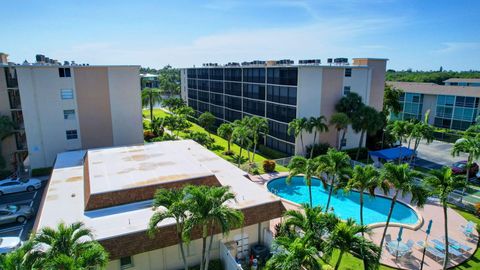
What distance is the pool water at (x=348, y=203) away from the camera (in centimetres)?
2940

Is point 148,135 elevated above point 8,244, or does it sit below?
above

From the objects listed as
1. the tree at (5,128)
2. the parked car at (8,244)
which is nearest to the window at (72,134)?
the tree at (5,128)

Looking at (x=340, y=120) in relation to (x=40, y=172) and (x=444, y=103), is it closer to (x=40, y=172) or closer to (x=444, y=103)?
(x=444, y=103)

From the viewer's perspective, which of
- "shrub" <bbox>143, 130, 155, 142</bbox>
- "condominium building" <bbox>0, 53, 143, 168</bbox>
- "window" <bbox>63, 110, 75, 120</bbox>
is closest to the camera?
"condominium building" <bbox>0, 53, 143, 168</bbox>

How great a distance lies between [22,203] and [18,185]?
3700 millimetres

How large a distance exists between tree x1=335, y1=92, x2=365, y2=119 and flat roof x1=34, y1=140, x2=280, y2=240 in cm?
2220

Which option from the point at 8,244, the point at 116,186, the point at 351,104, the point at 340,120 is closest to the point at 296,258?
the point at 116,186

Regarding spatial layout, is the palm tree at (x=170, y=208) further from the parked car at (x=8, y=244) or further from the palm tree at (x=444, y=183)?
the palm tree at (x=444, y=183)

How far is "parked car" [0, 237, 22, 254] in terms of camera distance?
21.3 m

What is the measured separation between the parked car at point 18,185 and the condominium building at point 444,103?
64.3 m

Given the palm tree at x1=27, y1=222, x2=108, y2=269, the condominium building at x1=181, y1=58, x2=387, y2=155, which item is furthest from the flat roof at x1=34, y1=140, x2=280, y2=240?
the condominium building at x1=181, y1=58, x2=387, y2=155

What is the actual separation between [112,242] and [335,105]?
37.2 metres

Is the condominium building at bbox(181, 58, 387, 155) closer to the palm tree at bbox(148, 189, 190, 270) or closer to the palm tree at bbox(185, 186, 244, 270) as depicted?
the palm tree at bbox(185, 186, 244, 270)

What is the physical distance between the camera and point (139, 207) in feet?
71.1
